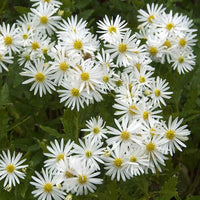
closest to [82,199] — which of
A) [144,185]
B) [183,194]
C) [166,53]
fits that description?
[144,185]

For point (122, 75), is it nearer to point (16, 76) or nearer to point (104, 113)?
point (104, 113)

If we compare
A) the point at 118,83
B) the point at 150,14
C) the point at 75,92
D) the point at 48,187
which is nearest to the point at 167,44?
the point at 150,14

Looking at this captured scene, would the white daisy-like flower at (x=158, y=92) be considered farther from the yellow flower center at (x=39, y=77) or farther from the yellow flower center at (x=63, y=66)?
the yellow flower center at (x=39, y=77)

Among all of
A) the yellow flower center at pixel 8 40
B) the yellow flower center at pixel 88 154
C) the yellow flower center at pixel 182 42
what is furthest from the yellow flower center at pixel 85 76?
the yellow flower center at pixel 182 42

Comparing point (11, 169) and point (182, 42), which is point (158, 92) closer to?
point (182, 42)

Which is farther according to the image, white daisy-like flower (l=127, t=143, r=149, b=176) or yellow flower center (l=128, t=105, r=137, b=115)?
yellow flower center (l=128, t=105, r=137, b=115)

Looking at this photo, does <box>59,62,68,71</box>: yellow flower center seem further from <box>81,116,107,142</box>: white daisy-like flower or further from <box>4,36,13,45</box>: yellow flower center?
<box>4,36,13,45</box>: yellow flower center

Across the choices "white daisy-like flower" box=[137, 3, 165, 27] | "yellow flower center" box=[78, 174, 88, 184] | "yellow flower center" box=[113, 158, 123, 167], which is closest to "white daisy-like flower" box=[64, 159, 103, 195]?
"yellow flower center" box=[78, 174, 88, 184]
